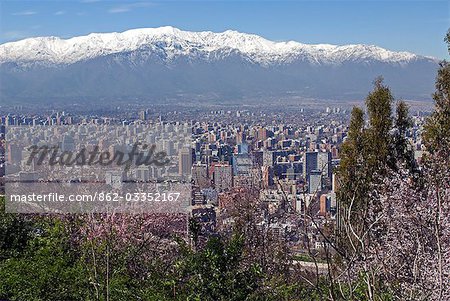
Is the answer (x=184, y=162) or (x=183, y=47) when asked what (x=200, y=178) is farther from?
(x=183, y=47)

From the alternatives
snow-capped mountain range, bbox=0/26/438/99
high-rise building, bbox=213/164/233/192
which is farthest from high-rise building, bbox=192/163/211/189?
snow-capped mountain range, bbox=0/26/438/99

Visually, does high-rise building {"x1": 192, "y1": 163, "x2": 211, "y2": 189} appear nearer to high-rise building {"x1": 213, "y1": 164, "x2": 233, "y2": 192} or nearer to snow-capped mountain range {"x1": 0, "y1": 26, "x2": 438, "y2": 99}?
high-rise building {"x1": 213, "y1": 164, "x2": 233, "y2": 192}

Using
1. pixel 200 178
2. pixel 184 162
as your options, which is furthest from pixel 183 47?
pixel 184 162

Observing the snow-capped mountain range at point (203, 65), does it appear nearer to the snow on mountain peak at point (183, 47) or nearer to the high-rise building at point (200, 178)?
the snow on mountain peak at point (183, 47)

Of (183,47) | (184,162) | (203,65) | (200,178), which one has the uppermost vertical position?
(183,47)

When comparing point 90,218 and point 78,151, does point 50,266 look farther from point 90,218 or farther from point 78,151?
point 78,151

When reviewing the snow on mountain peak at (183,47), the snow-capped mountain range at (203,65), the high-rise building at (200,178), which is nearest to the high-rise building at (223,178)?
the high-rise building at (200,178)
